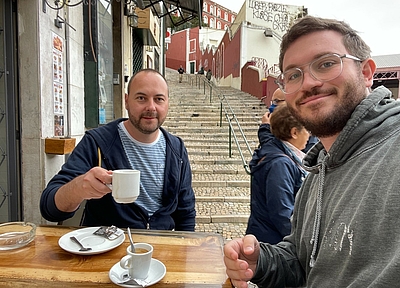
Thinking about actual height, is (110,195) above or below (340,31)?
below

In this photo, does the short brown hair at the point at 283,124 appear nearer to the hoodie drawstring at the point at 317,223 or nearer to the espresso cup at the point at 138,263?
the hoodie drawstring at the point at 317,223

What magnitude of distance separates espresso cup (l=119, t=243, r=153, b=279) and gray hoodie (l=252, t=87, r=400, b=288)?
1.43ft

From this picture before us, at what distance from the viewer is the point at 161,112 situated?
2.00 m

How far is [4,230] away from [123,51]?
5.98 metres

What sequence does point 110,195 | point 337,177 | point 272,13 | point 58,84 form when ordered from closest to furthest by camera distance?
point 337,177 → point 110,195 → point 58,84 → point 272,13

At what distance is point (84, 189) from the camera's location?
138 centimetres

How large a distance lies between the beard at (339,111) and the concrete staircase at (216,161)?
10.1 ft

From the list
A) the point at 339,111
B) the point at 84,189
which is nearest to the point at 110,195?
the point at 84,189

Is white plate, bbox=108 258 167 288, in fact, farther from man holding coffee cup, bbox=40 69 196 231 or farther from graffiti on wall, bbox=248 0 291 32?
graffiti on wall, bbox=248 0 291 32

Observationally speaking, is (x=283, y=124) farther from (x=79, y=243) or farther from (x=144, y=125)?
(x=79, y=243)

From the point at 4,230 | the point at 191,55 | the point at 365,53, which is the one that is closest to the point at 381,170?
the point at 365,53

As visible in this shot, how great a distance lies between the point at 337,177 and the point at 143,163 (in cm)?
131

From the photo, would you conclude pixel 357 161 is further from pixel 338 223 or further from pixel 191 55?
pixel 191 55

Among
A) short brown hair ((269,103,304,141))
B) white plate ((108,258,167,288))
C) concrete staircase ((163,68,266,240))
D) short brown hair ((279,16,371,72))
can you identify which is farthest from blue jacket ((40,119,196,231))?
concrete staircase ((163,68,266,240))
